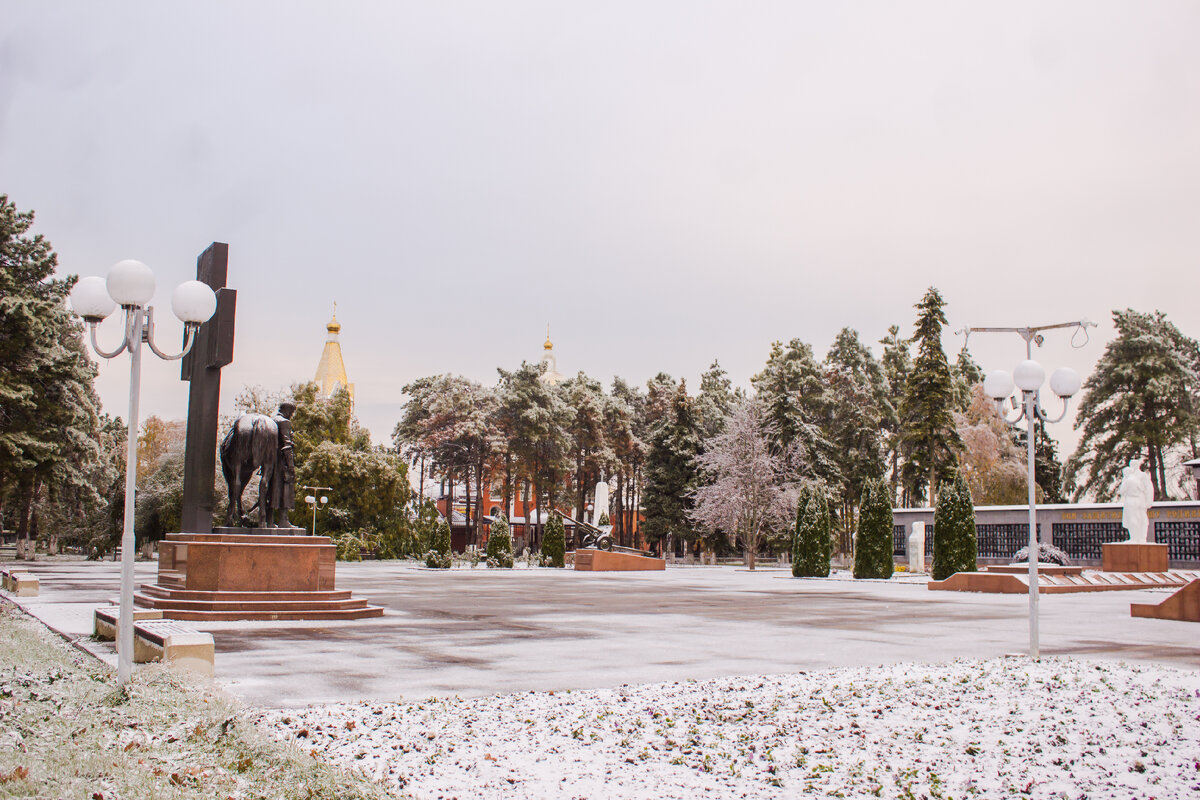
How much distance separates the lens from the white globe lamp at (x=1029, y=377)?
975 centimetres

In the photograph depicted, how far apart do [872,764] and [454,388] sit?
5279 centimetres

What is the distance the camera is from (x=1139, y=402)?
154 feet

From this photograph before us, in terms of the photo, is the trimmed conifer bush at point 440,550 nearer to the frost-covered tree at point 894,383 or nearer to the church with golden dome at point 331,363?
the frost-covered tree at point 894,383

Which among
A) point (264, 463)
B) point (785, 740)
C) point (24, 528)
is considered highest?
point (264, 463)

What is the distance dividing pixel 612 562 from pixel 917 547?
43.5ft

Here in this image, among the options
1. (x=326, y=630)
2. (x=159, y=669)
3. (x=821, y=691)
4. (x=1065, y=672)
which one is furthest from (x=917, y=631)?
(x=159, y=669)

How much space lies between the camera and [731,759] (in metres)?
5.23

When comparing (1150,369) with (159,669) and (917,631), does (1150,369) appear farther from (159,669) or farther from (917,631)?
(159,669)

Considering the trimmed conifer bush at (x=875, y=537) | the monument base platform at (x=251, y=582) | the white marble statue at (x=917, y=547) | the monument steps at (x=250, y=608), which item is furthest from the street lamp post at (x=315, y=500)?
the monument steps at (x=250, y=608)

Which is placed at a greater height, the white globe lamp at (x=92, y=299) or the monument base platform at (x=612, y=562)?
the white globe lamp at (x=92, y=299)

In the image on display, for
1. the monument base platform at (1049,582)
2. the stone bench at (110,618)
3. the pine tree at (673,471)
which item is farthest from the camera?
the pine tree at (673,471)

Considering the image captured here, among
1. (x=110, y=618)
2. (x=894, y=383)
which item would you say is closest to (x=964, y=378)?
(x=894, y=383)

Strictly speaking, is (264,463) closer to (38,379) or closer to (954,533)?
(38,379)

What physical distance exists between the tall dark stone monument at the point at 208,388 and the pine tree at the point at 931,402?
33.4m
